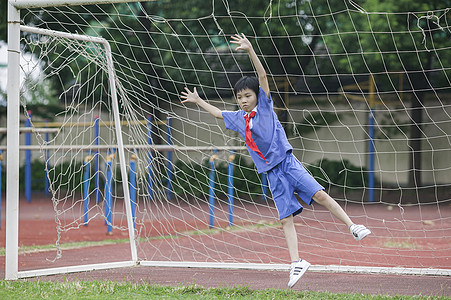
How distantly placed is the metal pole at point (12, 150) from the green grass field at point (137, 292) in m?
0.33

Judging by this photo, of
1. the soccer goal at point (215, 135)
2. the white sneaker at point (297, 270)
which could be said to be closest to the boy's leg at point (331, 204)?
the white sneaker at point (297, 270)

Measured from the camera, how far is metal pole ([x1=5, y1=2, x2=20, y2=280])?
15.4 feet

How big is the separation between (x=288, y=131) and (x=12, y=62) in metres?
10.2

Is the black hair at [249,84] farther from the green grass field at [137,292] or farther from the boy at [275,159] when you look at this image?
the green grass field at [137,292]

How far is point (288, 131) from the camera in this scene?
14.4 m

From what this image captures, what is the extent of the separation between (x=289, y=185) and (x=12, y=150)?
2328mm

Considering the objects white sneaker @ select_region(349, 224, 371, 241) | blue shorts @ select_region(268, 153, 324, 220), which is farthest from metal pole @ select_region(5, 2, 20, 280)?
white sneaker @ select_region(349, 224, 371, 241)

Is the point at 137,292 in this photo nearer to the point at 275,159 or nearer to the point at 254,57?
the point at 275,159

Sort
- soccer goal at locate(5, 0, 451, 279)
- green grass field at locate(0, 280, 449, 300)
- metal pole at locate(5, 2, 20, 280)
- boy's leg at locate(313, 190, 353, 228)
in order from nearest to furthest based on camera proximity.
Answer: green grass field at locate(0, 280, 449, 300), boy's leg at locate(313, 190, 353, 228), metal pole at locate(5, 2, 20, 280), soccer goal at locate(5, 0, 451, 279)

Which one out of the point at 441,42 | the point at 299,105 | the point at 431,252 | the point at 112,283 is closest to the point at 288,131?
the point at 299,105

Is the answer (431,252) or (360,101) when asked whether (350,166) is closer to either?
(360,101)

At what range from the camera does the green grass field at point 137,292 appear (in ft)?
13.0

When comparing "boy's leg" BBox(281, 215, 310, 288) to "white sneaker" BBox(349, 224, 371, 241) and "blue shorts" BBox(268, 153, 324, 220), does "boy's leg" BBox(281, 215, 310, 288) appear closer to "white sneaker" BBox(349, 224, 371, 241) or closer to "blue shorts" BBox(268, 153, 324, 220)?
"blue shorts" BBox(268, 153, 324, 220)

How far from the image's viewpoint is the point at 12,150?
4734 mm
